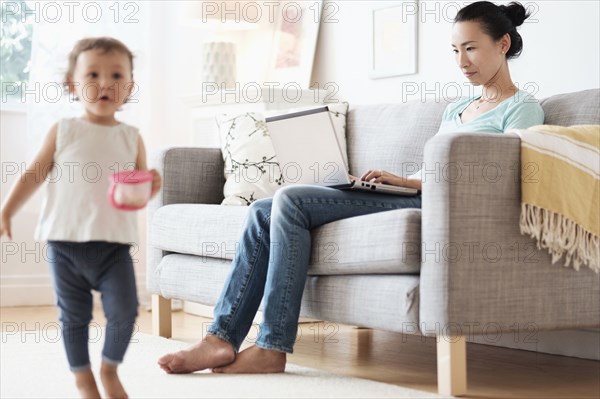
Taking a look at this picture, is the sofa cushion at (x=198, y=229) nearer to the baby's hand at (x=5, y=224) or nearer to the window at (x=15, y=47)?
the baby's hand at (x=5, y=224)

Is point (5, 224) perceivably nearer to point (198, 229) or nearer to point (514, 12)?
point (198, 229)

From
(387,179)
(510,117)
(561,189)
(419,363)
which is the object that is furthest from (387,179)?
(419,363)

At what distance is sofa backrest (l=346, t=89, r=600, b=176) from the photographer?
115 inches

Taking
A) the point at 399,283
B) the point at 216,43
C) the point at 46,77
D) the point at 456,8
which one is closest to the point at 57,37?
the point at 46,77

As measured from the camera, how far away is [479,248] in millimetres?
2121

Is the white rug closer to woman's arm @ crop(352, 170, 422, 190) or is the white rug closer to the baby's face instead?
woman's arm @ crop(352, 170, 422, 190)

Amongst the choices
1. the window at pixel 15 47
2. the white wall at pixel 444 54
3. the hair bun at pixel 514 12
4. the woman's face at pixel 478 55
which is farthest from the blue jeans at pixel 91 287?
the window at pixel 15 47

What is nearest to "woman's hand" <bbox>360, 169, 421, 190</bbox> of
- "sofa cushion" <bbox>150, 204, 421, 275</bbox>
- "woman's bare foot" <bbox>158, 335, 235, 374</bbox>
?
"sofa cushion" <bbox>150, 204, 421, 275</bbox>

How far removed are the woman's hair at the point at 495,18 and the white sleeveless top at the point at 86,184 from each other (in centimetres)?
130

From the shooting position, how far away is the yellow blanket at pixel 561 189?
2.15 metres

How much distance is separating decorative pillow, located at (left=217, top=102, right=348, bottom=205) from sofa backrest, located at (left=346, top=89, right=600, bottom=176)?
0.05 meters

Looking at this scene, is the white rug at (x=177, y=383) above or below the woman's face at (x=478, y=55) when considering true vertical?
below

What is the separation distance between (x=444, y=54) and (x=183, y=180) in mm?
1010

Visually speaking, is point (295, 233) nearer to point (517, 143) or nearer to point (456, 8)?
point (517, 143)
